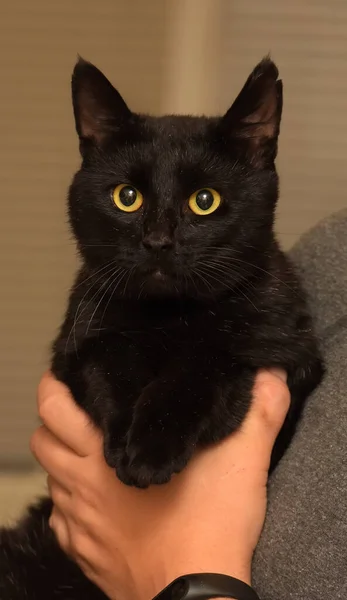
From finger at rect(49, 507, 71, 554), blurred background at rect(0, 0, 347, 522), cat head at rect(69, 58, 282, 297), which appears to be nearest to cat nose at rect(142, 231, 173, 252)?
cat head at rect(69, 58, 282, 297)

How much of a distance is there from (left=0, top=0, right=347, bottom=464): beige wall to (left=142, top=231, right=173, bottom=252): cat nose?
91 cm

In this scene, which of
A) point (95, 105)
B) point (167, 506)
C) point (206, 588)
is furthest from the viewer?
point (95, 105)

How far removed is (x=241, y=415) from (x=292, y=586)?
218 mm

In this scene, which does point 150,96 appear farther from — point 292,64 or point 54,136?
point 292,64

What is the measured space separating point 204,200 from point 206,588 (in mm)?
479

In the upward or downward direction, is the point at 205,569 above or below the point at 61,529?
above

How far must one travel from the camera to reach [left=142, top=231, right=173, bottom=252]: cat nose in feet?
2.39

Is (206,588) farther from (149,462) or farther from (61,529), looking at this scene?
(61,529)

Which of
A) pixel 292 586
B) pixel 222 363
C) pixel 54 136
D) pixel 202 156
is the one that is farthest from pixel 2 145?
pixel 292 586

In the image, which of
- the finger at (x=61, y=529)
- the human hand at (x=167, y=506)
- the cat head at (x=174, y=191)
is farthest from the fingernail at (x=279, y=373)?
the finger at (x=61, y=529)

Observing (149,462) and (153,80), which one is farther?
(153,80)

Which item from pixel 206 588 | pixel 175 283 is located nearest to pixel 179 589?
pixel 206 588

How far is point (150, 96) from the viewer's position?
1.67m

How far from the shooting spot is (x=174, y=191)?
0.78 metres
